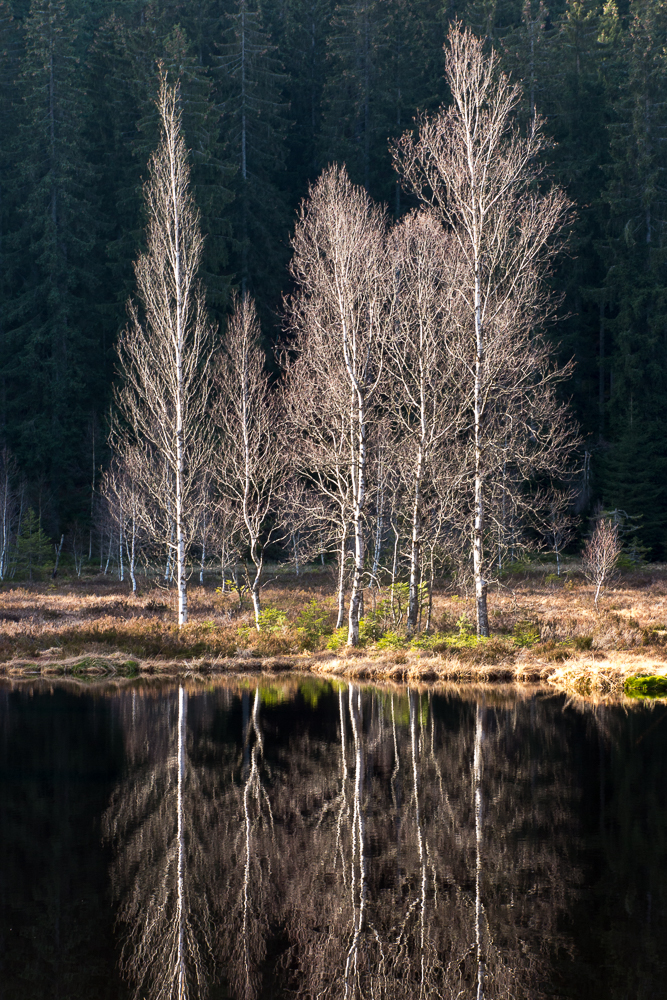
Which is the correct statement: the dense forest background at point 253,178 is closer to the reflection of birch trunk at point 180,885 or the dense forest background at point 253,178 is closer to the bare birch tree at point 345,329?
the bare birch tree at point 345,329

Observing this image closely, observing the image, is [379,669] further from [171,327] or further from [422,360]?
[171,327]

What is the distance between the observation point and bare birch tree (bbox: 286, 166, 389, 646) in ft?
73.2

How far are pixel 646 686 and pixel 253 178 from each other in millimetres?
47877

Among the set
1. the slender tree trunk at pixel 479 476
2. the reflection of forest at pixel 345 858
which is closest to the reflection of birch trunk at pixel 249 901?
the reflection of forest at pixel 345 858

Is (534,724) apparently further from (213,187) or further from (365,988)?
(213,187)

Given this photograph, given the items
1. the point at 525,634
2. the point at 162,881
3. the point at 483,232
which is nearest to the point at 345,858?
the point at 162,881

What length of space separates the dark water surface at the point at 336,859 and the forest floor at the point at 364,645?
492cm

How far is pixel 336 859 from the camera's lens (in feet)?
24.7

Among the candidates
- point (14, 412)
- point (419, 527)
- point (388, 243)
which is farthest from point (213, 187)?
point (419, 527)

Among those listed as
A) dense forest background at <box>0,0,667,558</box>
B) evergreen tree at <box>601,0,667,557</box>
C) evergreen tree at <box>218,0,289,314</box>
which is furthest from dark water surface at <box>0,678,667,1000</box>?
evergreen tree at <box>218,0,289,314</box>

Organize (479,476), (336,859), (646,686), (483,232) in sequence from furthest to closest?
(483,232), (479,476), (646,686), (336,859)

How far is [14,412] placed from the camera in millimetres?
55625

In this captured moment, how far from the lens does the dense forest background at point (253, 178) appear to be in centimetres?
5178

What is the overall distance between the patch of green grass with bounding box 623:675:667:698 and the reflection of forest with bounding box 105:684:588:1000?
3787mm
